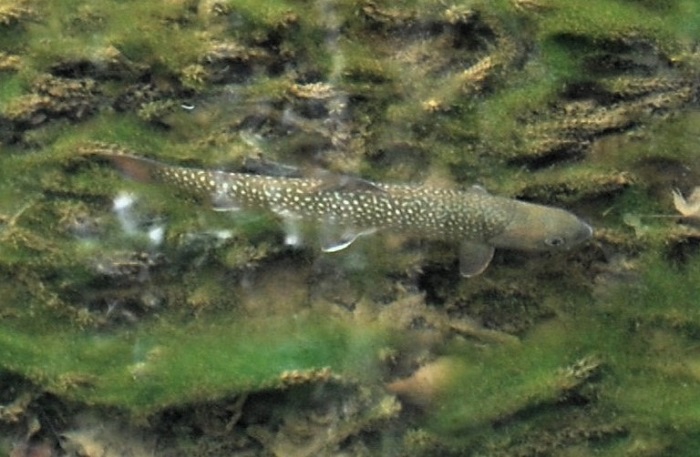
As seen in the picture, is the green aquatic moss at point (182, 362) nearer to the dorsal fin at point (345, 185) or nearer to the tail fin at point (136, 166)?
the dorsal fin at point (345, 185)

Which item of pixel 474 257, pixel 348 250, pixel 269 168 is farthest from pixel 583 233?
pixel 269 168

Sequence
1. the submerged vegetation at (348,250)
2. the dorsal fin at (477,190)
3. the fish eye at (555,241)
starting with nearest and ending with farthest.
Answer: the fish eye at (555,241), the dorsal fin at (477,190), the submerged vegetation at (348,250)

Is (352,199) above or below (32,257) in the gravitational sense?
above

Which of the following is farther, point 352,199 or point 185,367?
point 185,367

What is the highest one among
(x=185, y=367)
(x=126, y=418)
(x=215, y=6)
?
(x=215, y=6)

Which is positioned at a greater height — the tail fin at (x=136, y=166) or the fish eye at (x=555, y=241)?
the tail fin at (x=136, y=166)

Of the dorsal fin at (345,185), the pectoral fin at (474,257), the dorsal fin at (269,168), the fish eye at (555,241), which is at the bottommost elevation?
the pectoral fin at (474,257)

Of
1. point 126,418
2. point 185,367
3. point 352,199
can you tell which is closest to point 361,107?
point 352,199

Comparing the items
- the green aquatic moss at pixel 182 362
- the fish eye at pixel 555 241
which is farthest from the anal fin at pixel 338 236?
the fish eye at pixel 555 241

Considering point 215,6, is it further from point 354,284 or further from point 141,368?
point 141,368
